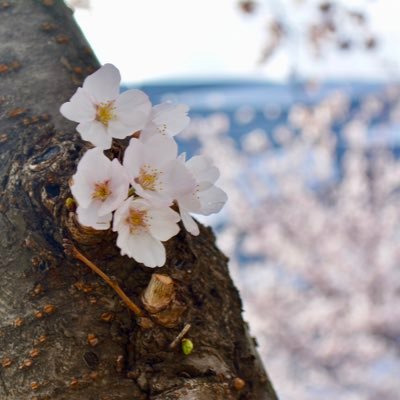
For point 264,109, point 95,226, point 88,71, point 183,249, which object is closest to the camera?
point 95,226

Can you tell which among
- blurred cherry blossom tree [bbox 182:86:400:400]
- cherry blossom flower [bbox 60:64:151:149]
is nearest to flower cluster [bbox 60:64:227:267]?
cherry blossom flower [bbox 60:64:151:149]

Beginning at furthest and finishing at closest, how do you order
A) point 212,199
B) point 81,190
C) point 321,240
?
point 321,240, point 212,199, point 81,190

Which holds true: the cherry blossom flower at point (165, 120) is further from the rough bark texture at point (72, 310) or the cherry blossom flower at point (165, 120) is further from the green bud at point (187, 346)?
the green bud at point (187, 346)

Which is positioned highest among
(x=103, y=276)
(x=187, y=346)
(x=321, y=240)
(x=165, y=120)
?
(x=165, y=120)

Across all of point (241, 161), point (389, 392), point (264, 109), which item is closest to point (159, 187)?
point (389, 392)

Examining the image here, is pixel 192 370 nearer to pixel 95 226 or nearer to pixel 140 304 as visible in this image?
pixel 140 304

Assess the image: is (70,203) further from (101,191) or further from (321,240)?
(321,240)

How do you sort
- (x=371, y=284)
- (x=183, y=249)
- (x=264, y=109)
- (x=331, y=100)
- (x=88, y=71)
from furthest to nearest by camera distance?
(x=264, y=109) → (x=331, y=100) → (x=371, y=284) → (x=88, y=71) → (x=183, y=249)

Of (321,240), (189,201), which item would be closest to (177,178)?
(189,201)
